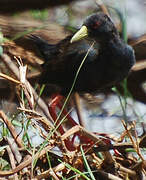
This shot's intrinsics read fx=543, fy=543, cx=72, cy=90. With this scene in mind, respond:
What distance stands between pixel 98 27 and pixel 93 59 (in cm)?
23

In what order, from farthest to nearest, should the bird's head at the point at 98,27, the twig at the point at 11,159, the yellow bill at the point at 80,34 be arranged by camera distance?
the bird's head at the point at 98,27 → the yellow bill at the point at 80,34 → the twig at the point at 11,159

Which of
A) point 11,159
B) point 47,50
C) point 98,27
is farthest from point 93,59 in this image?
point 11,159

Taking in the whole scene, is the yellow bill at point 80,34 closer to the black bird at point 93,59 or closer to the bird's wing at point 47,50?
the black bird at point 93,59

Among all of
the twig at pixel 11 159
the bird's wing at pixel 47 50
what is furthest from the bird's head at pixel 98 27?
the twig at pixel 11 159

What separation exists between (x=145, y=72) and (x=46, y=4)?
1.12 m

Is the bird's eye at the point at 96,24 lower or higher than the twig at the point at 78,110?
higher

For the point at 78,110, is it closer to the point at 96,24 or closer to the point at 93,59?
the point at 93,59

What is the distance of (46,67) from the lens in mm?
4078

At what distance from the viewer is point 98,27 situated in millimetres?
3900

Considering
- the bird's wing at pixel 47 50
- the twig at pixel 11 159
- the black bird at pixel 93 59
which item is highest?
the bird's wing at pixel 47 50

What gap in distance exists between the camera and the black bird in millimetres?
3879

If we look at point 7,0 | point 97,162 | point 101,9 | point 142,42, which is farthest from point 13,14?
point 97,162

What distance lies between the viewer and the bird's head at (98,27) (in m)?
3.84

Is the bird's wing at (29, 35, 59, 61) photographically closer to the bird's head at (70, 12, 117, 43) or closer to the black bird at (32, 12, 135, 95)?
the black bird at (32, 12, 135, 95)
